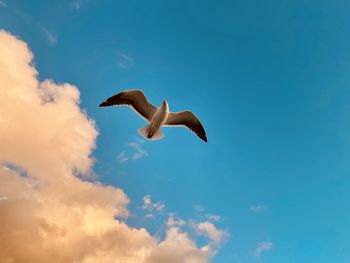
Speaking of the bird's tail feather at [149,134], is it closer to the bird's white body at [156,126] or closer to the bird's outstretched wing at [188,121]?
the bird's white body at [156,126]

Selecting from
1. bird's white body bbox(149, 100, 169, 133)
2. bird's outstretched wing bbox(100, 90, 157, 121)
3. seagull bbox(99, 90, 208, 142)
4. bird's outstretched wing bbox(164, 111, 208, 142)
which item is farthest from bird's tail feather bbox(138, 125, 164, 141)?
bird's outstretched wing bbox(164, 111, 208, 142)

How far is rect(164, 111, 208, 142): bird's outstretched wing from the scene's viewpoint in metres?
20.7

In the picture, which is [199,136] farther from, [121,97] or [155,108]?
[121,97]

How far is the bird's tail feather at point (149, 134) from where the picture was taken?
20328 millimetres

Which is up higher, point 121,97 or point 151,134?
point 121,97

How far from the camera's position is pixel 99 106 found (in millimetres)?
20203

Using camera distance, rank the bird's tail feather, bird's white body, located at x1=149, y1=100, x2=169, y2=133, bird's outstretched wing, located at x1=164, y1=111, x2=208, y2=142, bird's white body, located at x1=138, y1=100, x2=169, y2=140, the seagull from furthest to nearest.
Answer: bird's outstretched wing, located at x1=164, y1=111, x2=208, y2=142
the bird's tail feather
the seagull
bird's white body, located at x1=138, y1=100, x2=169, y2=140
bird's white body, located at x1=149, y1=100, x2=169, y2=133

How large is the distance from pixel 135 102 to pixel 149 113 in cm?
89

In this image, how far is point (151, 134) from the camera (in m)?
20.3

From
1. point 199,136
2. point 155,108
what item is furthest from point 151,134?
point 199,136

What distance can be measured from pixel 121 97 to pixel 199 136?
14.7 ft

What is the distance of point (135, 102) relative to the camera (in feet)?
67.2

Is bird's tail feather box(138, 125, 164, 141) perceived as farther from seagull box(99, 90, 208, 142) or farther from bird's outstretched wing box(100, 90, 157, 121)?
bird's outstretched wing box(100, 90, 157, 121)

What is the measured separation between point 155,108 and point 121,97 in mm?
Result: 1756
